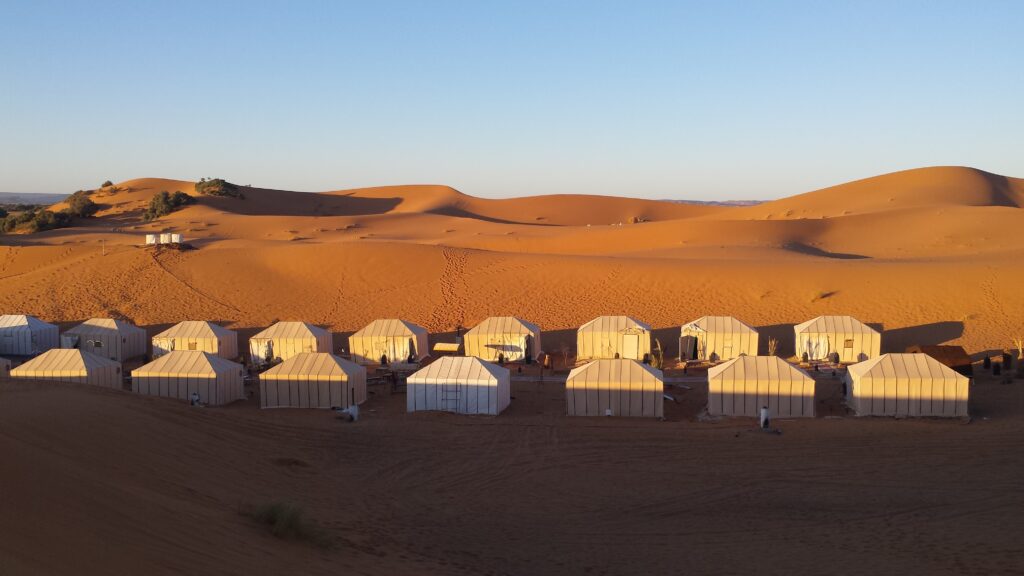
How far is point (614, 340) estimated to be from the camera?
33.8 m

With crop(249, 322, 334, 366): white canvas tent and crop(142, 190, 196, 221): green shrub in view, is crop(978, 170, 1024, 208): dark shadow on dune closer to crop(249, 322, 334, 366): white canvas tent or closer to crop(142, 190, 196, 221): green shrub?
crop(142, 190, 196, 221): green shrub

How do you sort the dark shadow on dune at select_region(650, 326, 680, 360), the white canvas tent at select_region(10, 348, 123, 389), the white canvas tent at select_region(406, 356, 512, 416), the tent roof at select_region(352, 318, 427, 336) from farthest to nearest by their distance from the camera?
the dark shadow on dune at select_region(650, 326, 680, 360), the tent roof at select_region(352, 318, 427, 336), the white canvas tent at select_region(10, 348, 123, 389), the white canvas tent at select_region(406, 356, 512, 416)

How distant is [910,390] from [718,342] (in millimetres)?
9735

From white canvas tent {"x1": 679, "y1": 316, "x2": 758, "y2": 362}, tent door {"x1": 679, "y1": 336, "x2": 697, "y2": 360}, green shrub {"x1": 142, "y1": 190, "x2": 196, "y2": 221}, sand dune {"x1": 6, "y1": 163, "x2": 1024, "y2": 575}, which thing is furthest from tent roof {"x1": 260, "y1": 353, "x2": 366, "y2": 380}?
green shrub {"x1": 142, "y1": 190, "x2": 196, "y2": 221}

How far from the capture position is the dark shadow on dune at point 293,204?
309 feet

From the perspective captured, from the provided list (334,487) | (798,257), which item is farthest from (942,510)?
(798,257)

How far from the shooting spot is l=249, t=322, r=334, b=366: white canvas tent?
3409cm

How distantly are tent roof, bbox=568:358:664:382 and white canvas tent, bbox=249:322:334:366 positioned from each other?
496 inches

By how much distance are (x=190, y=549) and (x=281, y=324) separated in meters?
24.7

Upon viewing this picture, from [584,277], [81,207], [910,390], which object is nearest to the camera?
[910,390]

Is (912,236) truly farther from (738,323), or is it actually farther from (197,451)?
(197,451)

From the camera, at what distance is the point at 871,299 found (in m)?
39.7

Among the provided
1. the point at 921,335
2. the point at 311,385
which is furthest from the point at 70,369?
the point at 921,335

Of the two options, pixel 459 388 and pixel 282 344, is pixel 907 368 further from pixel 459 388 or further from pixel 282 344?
pixel 282 344
